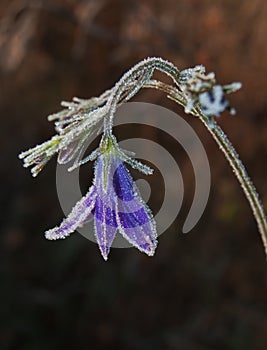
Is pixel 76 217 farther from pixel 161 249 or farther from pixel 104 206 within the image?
pixel 161 249

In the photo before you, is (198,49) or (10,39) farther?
(198,49)

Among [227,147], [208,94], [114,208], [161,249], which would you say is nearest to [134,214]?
[114,208]

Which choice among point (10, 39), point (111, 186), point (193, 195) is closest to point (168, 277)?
point (193, 195)

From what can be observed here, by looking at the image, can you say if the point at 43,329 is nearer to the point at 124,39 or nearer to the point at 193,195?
the point at 193,195

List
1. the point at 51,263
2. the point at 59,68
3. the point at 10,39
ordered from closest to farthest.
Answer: the point at 10,39 → the point at 51,263 → the point at 59,68

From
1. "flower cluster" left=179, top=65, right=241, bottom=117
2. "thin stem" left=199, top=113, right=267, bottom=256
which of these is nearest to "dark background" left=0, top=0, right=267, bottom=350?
"thin stem" left=199, top=113, right=267, bottom=256

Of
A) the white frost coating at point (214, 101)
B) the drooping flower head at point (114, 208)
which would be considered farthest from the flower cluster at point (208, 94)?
the drooping flower head at point (114, 208)

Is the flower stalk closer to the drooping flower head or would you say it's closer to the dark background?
the drooping flower head
